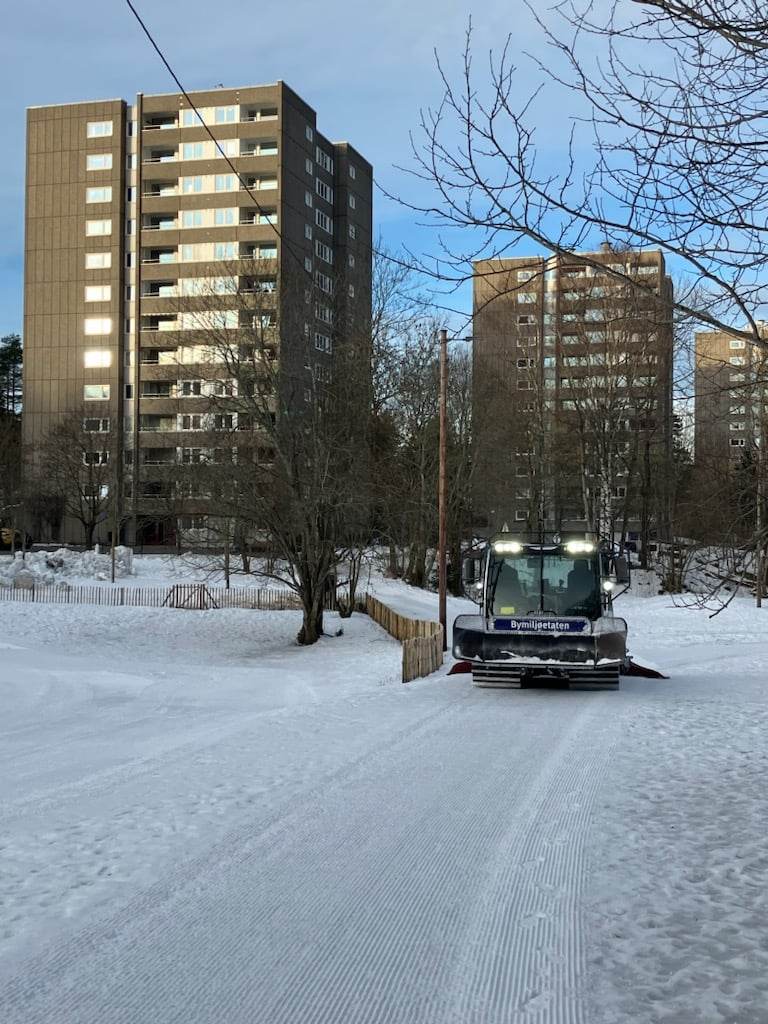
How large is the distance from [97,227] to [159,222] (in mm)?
5323

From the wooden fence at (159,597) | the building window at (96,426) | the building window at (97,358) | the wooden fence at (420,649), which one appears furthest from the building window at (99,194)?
the wooden fence at (420,649)

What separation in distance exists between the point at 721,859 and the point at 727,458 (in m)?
5.90

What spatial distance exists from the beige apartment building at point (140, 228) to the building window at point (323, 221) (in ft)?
0.54

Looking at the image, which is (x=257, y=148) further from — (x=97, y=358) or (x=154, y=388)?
(x=97, y=358)

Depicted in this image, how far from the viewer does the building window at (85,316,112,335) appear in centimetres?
8094

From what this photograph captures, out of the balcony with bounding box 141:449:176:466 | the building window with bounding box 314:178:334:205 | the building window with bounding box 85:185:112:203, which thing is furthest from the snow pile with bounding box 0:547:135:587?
the building window with bounding box 314:178:334:205

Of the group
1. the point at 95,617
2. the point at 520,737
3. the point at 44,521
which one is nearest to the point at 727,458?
the point at 520,737

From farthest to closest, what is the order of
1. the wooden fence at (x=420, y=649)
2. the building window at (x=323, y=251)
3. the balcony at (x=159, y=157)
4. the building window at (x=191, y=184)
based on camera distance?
the building window at (x=323, y=251) → the balcony at (x=159, y=157) → the building window at (x=191, y=184) → the wooden fence at (x=420, y=649)

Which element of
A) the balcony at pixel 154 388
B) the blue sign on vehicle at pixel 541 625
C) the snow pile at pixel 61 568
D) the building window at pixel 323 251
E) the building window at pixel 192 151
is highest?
the building window at pixel 192 151

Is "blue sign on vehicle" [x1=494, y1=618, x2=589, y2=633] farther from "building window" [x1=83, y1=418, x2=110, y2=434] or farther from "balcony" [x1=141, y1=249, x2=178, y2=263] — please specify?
"balcony" [x1=141, y1=249, x2=178, y2=263]

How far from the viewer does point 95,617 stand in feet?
130

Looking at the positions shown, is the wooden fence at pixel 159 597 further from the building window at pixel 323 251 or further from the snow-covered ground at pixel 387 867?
the building window at pixel 323 251

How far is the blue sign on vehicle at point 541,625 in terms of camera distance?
16469 millimetres

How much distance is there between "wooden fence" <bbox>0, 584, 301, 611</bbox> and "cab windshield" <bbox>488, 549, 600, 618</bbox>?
87.2ft
